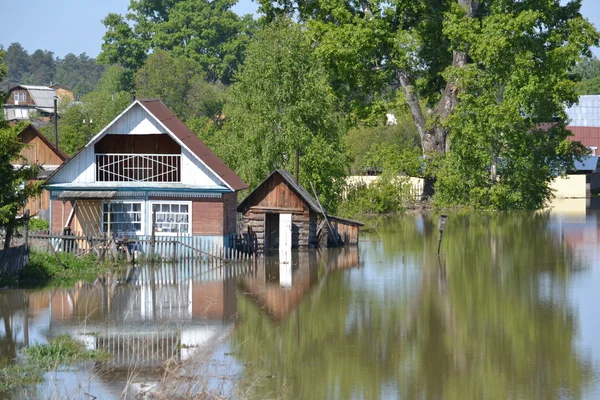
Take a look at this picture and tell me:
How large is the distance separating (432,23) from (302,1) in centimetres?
869

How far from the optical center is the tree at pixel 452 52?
51.7m

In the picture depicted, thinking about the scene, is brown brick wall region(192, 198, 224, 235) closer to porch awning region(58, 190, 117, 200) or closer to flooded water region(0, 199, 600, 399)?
flooded water region(0, 199, 600, 399)

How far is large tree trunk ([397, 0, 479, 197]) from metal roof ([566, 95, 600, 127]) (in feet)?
106

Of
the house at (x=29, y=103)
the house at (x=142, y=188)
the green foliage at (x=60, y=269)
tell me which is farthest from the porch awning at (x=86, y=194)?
the house at (x=29, y=103)

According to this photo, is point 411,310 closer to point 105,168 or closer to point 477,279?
point 477,279

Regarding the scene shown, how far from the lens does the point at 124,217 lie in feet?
112

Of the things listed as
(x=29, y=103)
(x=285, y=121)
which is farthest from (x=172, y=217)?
(x=29, y=103)

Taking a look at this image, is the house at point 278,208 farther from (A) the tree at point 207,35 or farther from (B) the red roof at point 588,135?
(A) the tree at point 207,35

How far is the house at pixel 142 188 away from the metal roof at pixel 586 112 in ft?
195

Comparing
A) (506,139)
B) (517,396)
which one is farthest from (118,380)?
(506,139)

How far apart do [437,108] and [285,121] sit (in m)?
16.0

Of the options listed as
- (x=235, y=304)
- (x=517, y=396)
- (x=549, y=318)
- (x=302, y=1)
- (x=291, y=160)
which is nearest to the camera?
(x=517, y=396)

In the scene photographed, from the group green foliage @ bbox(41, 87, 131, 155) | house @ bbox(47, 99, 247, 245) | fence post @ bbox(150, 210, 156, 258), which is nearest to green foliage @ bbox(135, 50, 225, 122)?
green foliage @ bbox(41, 87, 131, 155)

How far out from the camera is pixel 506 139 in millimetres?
54250
